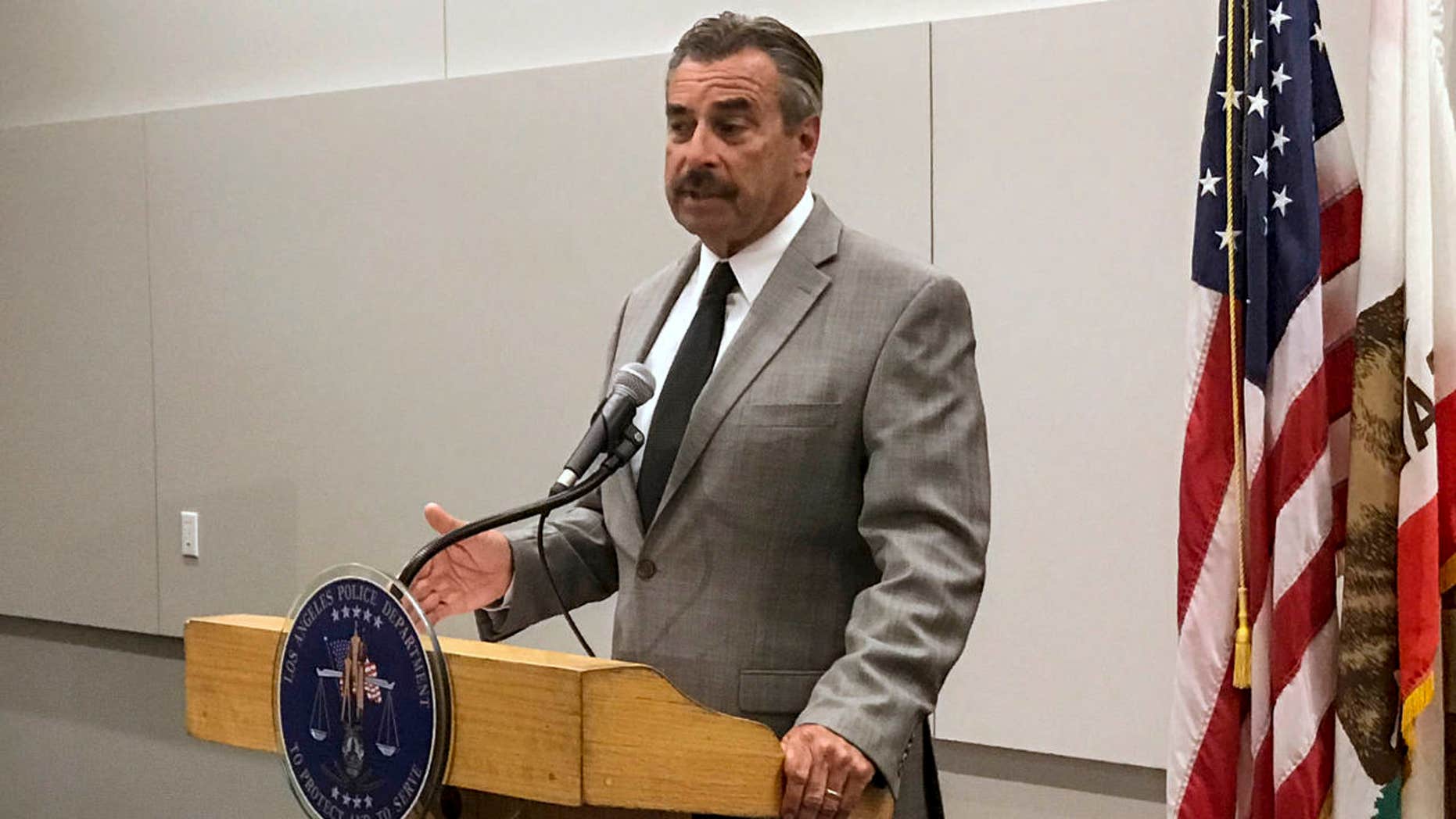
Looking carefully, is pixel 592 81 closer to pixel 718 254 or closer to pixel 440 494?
pixel 440 494

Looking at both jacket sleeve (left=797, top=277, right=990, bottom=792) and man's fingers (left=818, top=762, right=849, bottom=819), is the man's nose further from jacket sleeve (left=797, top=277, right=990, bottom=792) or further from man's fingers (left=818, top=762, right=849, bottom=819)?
man's fingers (left=818, top=762, right=849, bottom=819)

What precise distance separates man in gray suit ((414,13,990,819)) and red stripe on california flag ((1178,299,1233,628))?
0.69 meters

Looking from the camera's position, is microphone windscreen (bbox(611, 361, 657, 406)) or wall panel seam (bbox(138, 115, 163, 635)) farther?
wall panel seam (bbox(138, 115, 163, 635))

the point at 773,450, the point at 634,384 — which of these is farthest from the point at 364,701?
the point at 773,450

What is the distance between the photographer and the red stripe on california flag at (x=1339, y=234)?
2301 millimetres

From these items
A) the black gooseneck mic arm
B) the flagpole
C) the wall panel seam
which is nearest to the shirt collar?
the black gooseneck mic arm

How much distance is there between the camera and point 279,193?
13.1 feet

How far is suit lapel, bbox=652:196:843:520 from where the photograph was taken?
173cm

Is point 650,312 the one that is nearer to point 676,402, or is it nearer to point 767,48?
point 676,402

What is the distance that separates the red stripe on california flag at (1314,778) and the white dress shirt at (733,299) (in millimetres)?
1036

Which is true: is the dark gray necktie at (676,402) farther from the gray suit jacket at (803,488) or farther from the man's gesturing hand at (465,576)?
the man's gesturing hand at (465,576)

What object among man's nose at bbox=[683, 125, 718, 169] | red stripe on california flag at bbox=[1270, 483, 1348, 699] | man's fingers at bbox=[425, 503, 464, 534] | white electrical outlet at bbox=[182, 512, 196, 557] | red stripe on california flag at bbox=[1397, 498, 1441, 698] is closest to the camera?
man's fingers at bbox=[425, 503, 464, 534]

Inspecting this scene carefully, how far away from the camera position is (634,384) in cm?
163


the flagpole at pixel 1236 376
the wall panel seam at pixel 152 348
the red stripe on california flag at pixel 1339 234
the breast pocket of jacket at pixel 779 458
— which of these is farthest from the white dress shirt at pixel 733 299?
the wall panel seam at pixel 152 348
